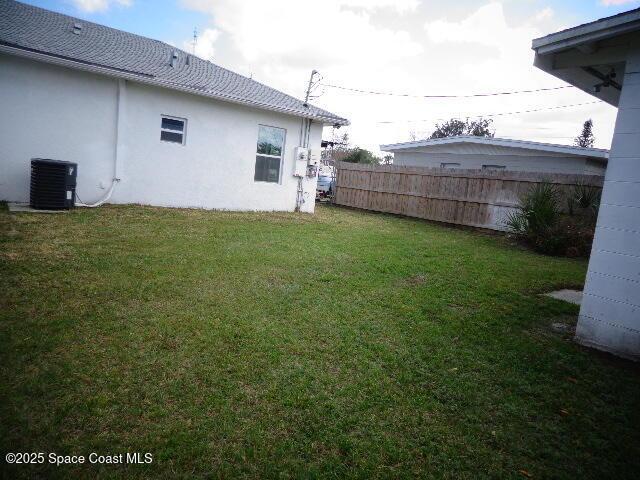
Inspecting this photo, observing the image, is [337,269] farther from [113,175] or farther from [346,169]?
[346,169]

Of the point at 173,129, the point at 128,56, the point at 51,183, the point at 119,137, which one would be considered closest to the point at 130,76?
the point at 119,137

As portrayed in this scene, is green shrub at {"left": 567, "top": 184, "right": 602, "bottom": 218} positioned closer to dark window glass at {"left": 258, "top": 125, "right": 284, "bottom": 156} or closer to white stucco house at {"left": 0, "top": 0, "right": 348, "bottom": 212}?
white stucco house at {"left": 0, "top": 0, "right": 348, "bottom": 212}

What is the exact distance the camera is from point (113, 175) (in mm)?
9617

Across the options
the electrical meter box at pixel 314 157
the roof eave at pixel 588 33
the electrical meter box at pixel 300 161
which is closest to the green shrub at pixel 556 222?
the roof eave at pixel 588 33

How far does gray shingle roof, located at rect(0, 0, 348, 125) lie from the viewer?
28.3ft

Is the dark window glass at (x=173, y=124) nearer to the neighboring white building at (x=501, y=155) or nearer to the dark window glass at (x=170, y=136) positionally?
the dark window glass at (x=170, y=136)

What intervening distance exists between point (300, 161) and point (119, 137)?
5.39 meters

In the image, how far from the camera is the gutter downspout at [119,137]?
9312mm

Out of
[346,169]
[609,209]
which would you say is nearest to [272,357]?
[609,209]

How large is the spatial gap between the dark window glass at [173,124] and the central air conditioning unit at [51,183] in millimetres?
2764

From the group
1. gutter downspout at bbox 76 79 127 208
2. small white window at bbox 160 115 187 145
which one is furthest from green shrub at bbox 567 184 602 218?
gutter downspout at bbox 76 79 127 208

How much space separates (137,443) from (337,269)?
4.18 metres

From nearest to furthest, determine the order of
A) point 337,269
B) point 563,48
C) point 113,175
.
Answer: point 563,48 < point 337,269 < point 113,175

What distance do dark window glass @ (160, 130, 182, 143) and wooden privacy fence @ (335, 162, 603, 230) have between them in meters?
8.06
